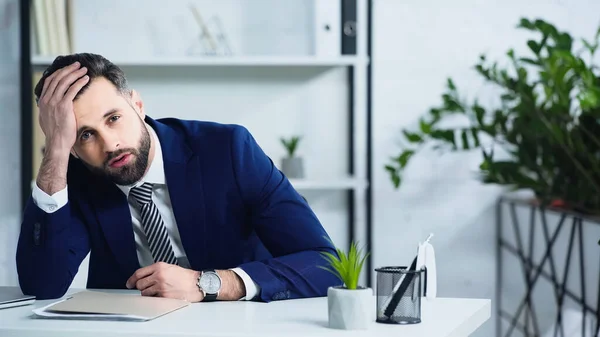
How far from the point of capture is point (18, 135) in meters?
3.25

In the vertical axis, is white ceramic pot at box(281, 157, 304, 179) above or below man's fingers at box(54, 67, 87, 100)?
below

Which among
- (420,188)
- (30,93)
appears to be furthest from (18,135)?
(420,188)

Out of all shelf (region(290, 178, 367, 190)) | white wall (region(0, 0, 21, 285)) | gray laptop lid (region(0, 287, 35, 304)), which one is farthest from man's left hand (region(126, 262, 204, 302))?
white wall (region(0, 0, 21, 285))

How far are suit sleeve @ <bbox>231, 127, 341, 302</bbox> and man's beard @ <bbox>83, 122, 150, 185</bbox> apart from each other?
0.20 m

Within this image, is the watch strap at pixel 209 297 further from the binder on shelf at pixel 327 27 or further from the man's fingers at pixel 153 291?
the binder on shelf at pixel 327 27

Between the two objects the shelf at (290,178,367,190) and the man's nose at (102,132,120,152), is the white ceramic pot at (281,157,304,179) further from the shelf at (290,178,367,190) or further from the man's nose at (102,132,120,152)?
the man's nose at (102,132,120,152)

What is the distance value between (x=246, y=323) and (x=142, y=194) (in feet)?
2.05

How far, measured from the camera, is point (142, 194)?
6.02 feet

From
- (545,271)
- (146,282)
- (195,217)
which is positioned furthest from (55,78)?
(545,271)

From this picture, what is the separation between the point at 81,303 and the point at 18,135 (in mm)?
2005

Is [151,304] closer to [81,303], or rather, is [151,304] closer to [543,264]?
[81,303]

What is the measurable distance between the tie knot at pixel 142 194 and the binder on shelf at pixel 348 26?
4.72ft

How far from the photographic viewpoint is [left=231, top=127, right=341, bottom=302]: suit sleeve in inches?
63.2

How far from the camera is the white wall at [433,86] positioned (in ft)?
10.4
